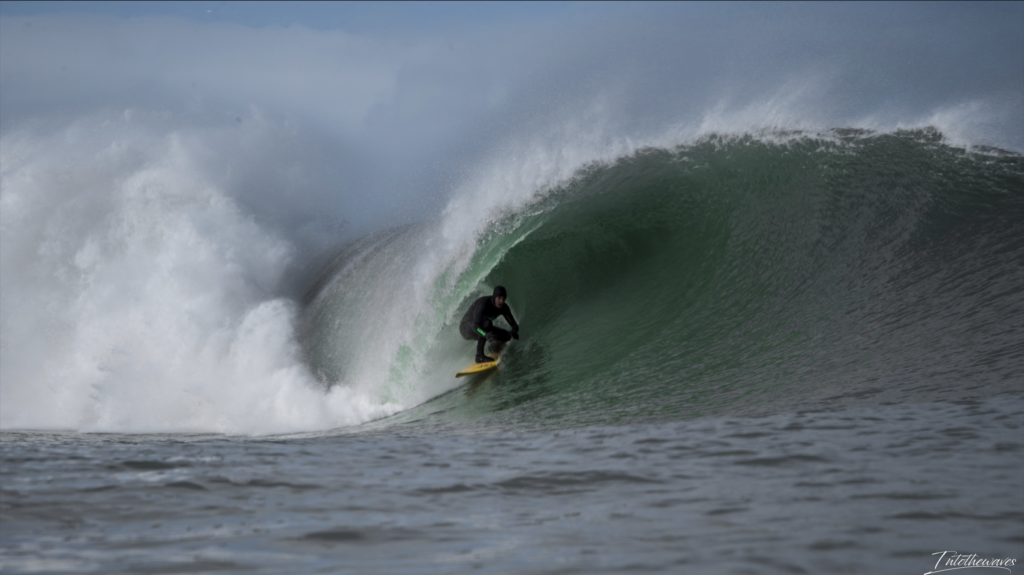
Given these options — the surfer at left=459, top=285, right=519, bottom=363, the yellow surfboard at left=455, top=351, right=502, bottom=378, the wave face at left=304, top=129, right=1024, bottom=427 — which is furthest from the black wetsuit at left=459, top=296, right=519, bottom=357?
the wave face at left=304, top=129, right=1024, bottom=427

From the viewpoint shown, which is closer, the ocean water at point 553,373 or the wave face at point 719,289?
the ocean water at point 553,373

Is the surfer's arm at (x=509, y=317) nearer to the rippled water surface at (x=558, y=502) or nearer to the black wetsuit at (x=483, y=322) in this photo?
the black wetsuit at (x=483, y=322)

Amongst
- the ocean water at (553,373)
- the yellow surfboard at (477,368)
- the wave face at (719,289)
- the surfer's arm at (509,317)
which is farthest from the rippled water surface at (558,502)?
the surfer's arm at (509,317)

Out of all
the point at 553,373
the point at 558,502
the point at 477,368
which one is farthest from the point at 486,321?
the point at 558,502

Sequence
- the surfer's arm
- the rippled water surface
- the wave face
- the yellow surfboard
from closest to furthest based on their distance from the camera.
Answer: the rippled water surface
the wave face
the yellow surfboard
the surfer's arm

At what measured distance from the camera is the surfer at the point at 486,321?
791 centimetres

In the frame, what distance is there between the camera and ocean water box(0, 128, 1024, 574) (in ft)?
8.39

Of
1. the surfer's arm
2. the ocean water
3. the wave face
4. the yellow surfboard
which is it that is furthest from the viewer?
the surfer's arm

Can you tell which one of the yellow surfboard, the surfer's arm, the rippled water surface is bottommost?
the rippled water surface

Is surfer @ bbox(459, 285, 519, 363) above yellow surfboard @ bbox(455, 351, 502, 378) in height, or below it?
above

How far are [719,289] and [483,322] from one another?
248cm

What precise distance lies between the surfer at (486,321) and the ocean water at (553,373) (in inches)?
12.9

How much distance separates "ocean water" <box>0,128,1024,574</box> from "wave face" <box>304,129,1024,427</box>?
0.13 feet

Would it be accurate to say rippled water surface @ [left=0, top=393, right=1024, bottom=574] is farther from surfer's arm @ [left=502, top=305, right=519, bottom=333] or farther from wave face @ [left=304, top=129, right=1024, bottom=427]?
surfer's arm @ [left=502, top=305, right=519, bottom=333]
